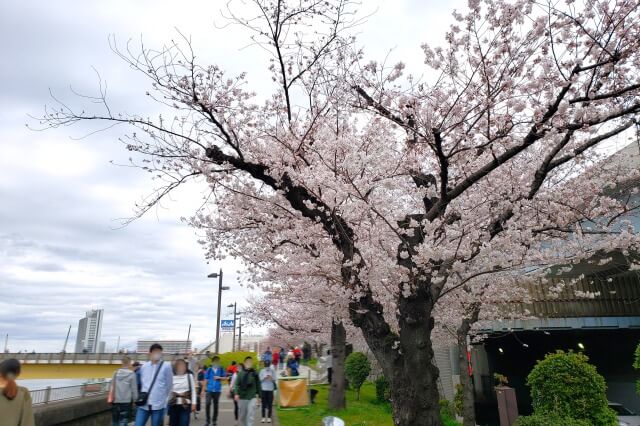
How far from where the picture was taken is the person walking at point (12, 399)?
14.4 feet

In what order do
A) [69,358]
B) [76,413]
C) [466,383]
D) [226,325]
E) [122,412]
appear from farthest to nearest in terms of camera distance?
[69,358]
[226,325]
[466,383]
[76,413]
[122,412]

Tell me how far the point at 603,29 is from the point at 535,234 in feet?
13.5

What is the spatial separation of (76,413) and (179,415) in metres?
2.21

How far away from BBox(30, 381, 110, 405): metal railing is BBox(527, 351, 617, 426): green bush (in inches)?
388

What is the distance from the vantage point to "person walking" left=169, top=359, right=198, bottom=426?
7.73 metres

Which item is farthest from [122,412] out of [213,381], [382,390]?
[382,390]

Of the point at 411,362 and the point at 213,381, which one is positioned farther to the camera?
the point at 213,381

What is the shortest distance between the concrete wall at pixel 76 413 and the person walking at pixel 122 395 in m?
1.03

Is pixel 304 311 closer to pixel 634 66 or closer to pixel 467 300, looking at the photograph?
pixel 467 300

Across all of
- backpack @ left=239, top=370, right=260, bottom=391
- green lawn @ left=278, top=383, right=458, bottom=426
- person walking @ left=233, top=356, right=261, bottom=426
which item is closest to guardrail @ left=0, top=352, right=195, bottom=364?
green lawn @ left=278, top=383, right=458, bottom=426

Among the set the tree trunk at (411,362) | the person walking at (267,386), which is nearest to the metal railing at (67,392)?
the person walking at (267,386)

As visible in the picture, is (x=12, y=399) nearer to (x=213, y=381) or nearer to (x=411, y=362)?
(x=411, y=362)

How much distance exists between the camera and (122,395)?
7.38 metres

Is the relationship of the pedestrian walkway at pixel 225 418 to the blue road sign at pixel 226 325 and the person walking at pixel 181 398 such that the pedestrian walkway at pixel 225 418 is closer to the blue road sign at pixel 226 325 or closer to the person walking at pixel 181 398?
the person walking at pixel 181 398
